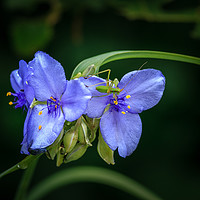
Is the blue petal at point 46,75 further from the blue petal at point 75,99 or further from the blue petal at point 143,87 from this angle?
the blue petal at point 143,87

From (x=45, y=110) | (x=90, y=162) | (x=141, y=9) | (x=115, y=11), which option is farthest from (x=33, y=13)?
(x=45, y=110)

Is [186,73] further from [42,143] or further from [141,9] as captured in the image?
[42,143]

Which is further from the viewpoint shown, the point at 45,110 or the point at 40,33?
the point at 40,33

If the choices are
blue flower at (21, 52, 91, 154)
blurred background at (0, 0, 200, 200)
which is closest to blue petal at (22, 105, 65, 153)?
blue flower at (21, 52, 91, 154)

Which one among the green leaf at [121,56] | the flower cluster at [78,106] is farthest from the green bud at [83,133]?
the green leaf at [121,56]

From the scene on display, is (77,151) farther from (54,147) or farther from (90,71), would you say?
(90,71)

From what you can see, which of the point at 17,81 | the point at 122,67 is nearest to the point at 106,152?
the point at 17,81

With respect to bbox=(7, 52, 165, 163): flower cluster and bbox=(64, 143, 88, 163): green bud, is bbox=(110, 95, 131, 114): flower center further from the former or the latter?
bbox=(64, 143, 88, 163): green bud
